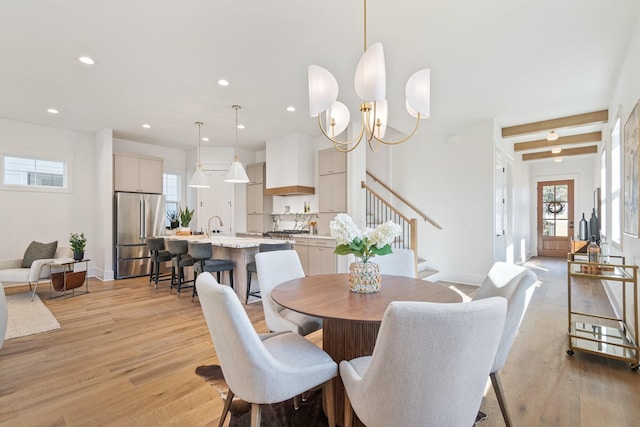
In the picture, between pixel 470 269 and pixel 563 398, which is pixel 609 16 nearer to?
pixel 563 398

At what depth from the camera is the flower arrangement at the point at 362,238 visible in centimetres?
182

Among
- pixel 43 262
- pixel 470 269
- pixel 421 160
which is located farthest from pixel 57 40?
pixel 470 269

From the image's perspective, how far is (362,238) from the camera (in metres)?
1.85

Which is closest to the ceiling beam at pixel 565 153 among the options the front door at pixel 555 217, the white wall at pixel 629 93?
the front door at pixel 555 217

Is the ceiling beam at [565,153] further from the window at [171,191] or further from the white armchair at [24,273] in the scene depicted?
the white armchair at [24,273]

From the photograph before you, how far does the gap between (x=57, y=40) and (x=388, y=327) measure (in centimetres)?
374

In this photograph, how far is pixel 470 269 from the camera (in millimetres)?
5457

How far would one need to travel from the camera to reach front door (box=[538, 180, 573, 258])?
28.9 ft

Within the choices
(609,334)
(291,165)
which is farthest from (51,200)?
(609,334)

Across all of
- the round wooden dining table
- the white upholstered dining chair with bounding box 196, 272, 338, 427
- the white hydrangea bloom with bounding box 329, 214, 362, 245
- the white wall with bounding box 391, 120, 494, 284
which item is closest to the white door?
the white wall with bounding box 391, 120, 494, 284

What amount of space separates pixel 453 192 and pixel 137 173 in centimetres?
609

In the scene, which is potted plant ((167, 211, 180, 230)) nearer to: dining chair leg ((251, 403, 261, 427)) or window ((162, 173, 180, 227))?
window ((162, 173, 180, 227))

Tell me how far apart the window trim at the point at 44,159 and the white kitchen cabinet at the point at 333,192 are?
461 cm

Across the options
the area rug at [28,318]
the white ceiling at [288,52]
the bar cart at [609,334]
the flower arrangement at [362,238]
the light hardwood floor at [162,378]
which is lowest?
the light hardwood floor at [162,378]
